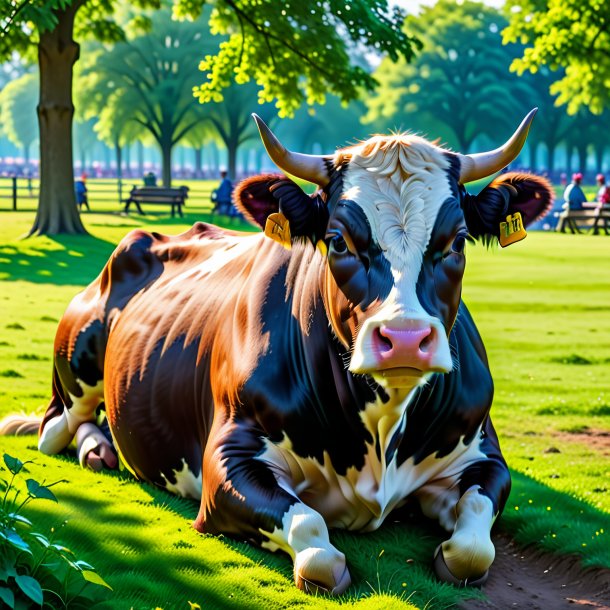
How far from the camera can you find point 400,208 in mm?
4910

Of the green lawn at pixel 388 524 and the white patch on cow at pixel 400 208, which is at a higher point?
the white patch on cow at pixel 400 208

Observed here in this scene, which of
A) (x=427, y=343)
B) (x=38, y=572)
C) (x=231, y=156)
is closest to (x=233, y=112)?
(x=231, y=156)

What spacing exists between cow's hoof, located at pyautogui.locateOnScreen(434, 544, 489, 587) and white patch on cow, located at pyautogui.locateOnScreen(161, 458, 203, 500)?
151cm

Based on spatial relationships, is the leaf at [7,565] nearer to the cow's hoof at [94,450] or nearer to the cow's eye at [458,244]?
the cow's eye at [458,244]

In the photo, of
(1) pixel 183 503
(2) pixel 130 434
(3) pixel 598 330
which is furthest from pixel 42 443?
(3) pixel 598 330

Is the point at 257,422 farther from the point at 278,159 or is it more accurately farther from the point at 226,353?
the point at 278,159

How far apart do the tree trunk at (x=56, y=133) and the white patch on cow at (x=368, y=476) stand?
23184 millimetres

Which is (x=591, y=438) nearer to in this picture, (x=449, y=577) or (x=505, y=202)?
(x=505, y=202)

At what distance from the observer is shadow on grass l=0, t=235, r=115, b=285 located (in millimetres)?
20672

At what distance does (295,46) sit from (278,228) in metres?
21.7

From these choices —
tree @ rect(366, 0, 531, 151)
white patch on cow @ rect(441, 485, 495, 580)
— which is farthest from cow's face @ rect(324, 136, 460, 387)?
tree @ rect(366, 0, 531, 151)

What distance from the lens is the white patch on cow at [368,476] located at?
204 inches

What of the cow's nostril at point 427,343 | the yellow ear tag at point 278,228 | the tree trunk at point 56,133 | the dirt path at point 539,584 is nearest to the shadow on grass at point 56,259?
the tree trunk at point 56,133

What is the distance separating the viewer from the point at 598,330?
48.9ft
